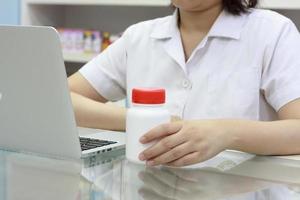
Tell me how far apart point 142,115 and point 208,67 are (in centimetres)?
49

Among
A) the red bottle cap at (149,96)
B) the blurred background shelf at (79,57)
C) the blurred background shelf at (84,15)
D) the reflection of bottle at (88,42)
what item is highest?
the red bottle cap at (149,96)

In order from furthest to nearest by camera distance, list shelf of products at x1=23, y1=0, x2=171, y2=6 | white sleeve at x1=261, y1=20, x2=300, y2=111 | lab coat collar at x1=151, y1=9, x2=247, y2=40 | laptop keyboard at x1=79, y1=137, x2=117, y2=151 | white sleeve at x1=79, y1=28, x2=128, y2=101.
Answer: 1. shelf of products at x1=23, y1=0, x2=171, y2=6
2. white sleeve at x1=79, y1=28, x2=128, y2=101
3. lab coat collar at x1=151, y1=9, x2=247, y2=40
4. white sleeve at x1=261, y1=20, x2=300, y2=111
5. laptop keyboard at x1=79, y1=137, x2=117, y2=151

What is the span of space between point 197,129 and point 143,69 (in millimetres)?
538

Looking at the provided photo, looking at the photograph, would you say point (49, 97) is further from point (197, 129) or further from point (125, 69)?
point (125, 69)

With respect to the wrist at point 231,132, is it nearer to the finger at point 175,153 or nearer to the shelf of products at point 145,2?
the finger at point 175,153

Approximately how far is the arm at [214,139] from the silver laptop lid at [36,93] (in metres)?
0.14

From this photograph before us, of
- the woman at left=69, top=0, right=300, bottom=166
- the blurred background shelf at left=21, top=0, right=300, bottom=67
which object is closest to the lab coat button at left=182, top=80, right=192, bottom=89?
the woman at left=69, top=0, right=300, bottom=166

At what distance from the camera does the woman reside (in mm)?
1217

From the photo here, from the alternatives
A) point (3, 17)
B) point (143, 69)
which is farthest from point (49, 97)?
point (3, 17)

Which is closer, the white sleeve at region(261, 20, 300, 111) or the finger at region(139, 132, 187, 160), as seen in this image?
the finger at region(139, 132, 187, 160)

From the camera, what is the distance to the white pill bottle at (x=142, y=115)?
2.69 ft

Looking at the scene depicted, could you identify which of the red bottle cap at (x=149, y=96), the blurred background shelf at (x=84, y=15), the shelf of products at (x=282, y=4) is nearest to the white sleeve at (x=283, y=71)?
the red bottle cap at (x=149, y=96)

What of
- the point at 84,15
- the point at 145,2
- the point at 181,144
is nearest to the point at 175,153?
the point at 181,144

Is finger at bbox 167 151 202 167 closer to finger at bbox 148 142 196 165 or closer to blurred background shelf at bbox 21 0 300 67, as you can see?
finger at bbox 148 142 196 165
